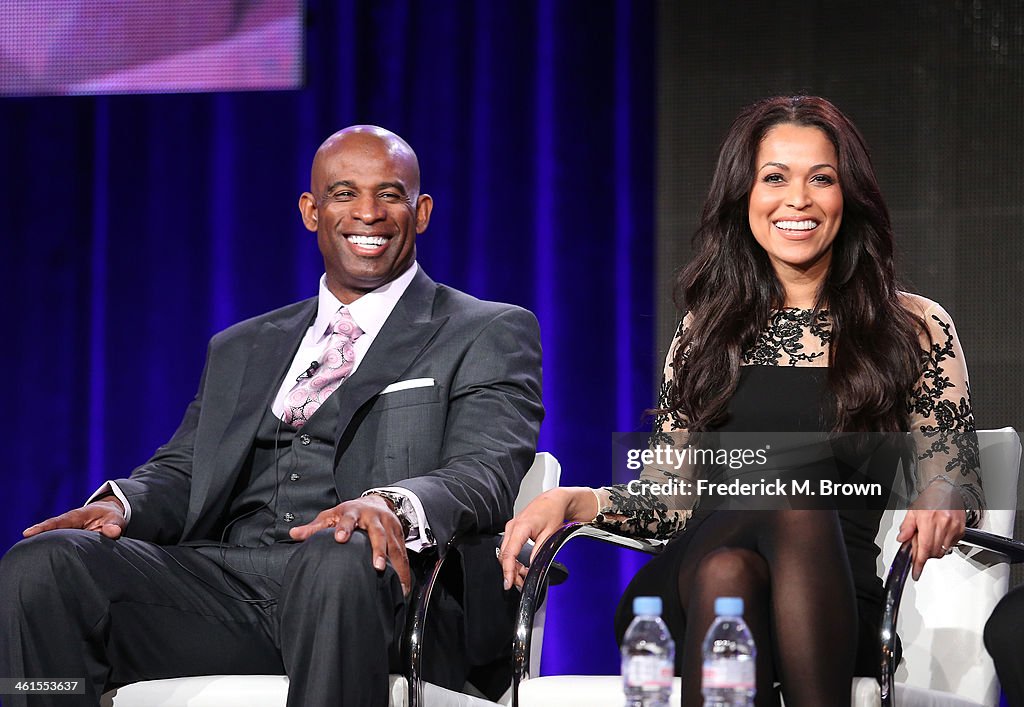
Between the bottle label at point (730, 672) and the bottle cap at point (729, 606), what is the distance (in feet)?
0.20

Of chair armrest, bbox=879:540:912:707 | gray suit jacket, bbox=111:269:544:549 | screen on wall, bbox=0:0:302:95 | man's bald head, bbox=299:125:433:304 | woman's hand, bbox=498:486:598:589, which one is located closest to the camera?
chair armrest, bbox=879:540:912:707

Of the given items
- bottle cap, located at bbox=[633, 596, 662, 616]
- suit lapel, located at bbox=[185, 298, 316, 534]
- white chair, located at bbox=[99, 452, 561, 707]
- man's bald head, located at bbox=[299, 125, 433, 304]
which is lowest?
white chair, located at bbox=[99, 452, 561, 707]

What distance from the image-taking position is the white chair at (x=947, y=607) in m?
2.13

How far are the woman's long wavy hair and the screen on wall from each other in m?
1.80

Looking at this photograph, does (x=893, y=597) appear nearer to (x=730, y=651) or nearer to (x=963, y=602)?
(x=730, y=651)

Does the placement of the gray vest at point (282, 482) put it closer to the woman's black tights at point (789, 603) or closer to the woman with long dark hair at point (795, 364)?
the woman with long dark hair at point (795, 364)

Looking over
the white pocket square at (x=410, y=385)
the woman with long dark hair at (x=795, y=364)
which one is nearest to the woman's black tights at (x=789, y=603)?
the woman with long dark hair at (x=795, y=364)

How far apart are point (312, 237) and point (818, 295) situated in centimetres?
199

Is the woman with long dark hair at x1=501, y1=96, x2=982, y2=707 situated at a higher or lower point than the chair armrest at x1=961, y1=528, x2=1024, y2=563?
higher

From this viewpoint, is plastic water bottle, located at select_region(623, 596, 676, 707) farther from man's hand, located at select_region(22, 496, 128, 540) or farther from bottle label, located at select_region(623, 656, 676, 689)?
man's hand, located at select_region(22, 496, 128, 540)

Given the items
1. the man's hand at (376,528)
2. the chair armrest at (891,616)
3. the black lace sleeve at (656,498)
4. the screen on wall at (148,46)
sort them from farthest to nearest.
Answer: the screen on wall at (148,46)
the black lace sleeve at (656,498)
the man's hand at (376,528)
the chair armrest at (891,616)

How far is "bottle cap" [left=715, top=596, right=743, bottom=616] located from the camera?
1836 mm

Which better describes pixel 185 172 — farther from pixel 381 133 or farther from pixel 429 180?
pixel 381 133

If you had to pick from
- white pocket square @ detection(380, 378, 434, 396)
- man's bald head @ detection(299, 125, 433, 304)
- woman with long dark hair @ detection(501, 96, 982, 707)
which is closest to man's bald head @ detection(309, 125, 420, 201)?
man's bald head @ detection(299, 125, 433, 304)
